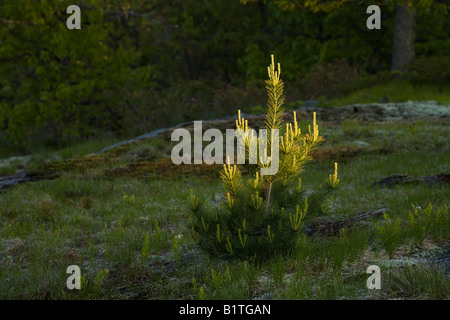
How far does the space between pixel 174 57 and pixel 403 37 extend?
12.4 metres

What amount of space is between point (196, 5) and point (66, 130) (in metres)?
10.9

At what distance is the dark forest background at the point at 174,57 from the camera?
1741cm

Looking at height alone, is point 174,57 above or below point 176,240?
above

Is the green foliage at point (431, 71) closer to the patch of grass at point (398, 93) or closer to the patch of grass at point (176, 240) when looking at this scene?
the patch of grass at point (398, 93)

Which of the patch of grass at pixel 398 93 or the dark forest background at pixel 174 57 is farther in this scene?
the dark forest background at pixel 174 57

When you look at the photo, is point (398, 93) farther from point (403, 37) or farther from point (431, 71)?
point (403, 37)

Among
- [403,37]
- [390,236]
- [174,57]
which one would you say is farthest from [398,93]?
[390,236]

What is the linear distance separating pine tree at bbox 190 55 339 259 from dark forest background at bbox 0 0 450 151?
1203 cm

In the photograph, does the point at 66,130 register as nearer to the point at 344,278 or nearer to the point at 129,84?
the point at 129,84

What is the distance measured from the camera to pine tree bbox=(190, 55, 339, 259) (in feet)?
12.1

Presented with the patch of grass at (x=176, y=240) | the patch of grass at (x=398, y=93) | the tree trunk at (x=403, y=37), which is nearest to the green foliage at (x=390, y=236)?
the patch of grass at (x=176, y=240)

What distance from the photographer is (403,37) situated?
18.2 m

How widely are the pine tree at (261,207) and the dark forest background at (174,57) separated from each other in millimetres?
12030
